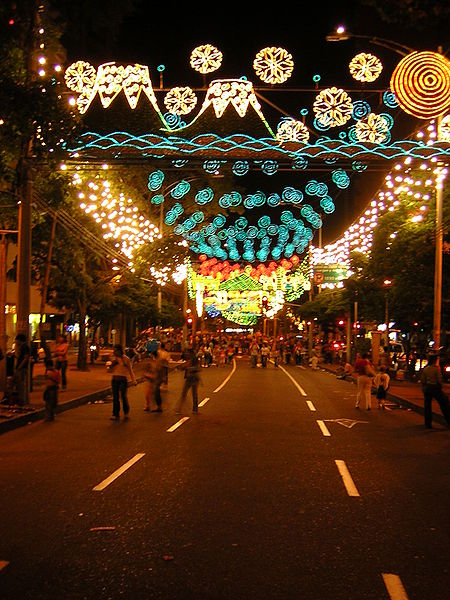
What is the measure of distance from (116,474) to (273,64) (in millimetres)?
10542

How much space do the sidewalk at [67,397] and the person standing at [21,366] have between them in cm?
42

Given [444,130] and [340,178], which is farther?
[340,178]

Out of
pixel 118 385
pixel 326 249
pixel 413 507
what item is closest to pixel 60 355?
pixel 118 385

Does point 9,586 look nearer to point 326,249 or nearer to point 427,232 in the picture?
point 427,232

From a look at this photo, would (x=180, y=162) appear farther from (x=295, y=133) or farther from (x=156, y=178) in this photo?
(x=295, y=133)

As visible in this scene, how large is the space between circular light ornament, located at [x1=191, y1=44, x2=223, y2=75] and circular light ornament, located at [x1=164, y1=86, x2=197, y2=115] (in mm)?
779

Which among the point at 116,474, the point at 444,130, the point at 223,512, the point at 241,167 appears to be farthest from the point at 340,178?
the point at 223,512

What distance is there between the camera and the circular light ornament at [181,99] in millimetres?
17312

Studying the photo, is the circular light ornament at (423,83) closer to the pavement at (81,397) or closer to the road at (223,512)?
the road at (223,512)

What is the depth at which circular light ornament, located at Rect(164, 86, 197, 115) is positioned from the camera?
17312mm

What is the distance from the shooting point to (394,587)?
5551mm

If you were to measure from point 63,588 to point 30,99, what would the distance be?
853 centimetres

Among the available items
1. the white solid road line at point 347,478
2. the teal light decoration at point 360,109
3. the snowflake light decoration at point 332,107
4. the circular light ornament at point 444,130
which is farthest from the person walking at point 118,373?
the circular light ornament at point 444,130

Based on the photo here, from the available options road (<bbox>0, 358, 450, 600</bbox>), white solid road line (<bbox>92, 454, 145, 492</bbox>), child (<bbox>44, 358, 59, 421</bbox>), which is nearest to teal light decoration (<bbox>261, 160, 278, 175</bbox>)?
road (<bbox>0, 358, 450, 600</bbox>)
